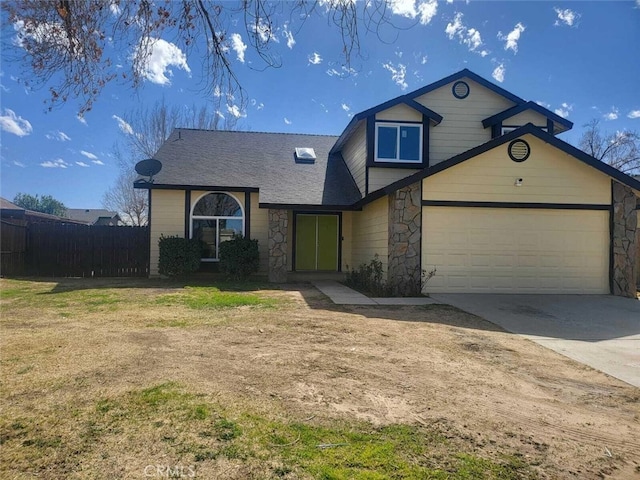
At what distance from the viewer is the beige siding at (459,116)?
12.3 metres

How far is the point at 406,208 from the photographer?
31.1ft

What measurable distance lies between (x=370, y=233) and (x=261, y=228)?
3857 mm

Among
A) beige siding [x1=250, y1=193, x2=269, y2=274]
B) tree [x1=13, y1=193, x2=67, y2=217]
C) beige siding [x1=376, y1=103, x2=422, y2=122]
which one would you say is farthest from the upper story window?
tree [x1=13, y1=193, x2=67, y2=217]

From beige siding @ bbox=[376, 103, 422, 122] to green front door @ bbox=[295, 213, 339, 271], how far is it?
423 cm

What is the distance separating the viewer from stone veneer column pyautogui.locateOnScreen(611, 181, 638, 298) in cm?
984

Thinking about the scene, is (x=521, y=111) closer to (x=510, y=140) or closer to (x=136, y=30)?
(x=510, y=140)

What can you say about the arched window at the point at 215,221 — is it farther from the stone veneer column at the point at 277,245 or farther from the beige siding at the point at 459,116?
the beige siding at the point at 459,116

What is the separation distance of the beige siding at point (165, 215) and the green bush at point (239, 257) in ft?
6.17

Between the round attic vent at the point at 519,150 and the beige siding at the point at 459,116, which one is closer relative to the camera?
the round attic vent at the point at 519,150

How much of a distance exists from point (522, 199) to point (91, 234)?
43.7 ft

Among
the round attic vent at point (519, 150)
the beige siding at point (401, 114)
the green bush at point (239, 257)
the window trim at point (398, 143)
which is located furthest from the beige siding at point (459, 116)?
the green bush at point (239, 257)

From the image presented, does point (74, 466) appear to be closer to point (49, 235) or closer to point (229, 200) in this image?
point (229, 200)

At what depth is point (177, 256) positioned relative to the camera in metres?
11.9

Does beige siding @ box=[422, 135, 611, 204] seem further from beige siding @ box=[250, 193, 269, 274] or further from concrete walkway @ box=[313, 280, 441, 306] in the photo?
beige siding @ box=[250, 193, 269, 274]
